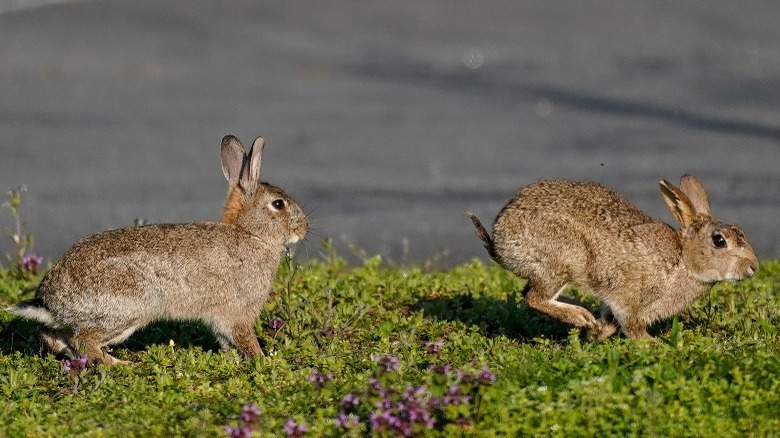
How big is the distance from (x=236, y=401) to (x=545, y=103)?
8612 millimetres

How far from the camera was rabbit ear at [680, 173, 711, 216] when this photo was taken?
289 inches

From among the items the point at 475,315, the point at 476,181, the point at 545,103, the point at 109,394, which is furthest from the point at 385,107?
the point at 109,394

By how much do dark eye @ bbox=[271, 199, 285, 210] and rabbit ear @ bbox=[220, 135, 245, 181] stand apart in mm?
253

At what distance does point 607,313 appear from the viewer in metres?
7.20

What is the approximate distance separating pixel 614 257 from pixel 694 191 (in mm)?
734

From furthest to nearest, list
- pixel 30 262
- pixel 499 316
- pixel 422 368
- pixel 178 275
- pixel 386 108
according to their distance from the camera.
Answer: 1. pixel 386 108
2. pixel 30 262
3. pixel 499 316
4. pixel 178 275
5. pixel 422 368

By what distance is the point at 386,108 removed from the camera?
14117 mm

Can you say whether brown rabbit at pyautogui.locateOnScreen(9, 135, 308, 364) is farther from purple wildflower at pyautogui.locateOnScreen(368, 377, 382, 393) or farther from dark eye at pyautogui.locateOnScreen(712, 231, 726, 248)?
dark eye at pyautogui.locateOnScreen(712, 231, 726, 248)

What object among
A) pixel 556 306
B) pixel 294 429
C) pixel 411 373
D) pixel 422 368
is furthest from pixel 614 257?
pixel 294 429

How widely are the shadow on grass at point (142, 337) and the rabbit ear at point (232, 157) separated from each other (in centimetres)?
86

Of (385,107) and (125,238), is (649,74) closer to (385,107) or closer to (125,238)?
(385,107)

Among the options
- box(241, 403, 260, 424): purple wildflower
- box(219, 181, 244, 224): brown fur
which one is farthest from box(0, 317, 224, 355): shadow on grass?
box(241, 403, 260, 424): purple wildflower

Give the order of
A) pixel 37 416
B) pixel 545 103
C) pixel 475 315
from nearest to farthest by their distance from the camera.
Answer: pixel 37 416 < pixel 475 315 < pixel 545 103

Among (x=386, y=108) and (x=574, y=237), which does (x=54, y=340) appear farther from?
(x=386, y=108)
